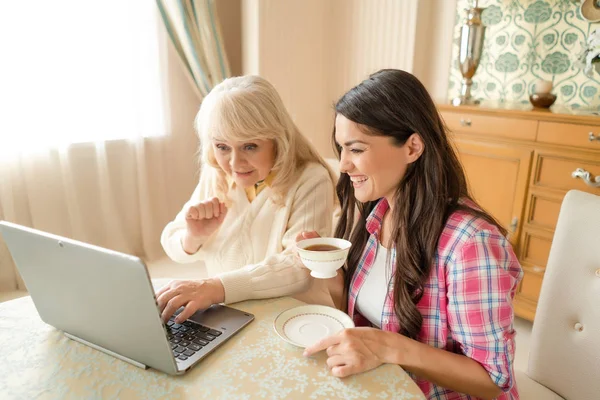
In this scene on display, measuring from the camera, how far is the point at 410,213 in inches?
44.0

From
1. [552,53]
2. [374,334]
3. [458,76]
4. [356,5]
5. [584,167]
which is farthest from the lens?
[356,5]

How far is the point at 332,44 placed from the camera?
144 inches

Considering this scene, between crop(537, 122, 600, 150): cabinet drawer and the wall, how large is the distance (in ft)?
Answer: 2.12

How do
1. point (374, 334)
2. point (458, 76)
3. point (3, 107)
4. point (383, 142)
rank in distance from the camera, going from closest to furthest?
point (374, 334)
point (383, 142)
point (3, 107)
point (458, 76)

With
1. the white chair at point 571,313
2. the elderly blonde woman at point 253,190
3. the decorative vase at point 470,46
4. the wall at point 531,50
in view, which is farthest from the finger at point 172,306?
the wall at point 531,50

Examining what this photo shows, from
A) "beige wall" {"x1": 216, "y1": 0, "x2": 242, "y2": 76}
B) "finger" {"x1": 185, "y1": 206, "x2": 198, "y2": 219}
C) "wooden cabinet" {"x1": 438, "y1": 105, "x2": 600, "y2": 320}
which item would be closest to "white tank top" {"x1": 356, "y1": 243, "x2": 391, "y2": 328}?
"finger" {"x1": 185, "y1": 206, "x2": 198, "y2": 219}

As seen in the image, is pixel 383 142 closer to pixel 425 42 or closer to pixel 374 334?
pixel 374 334

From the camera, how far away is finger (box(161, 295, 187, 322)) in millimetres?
1019

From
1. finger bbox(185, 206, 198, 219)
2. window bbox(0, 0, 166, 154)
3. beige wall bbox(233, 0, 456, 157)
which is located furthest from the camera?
beige wall bbox(233, 0, 456, 157)

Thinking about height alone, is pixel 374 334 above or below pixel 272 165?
below

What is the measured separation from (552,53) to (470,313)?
2388 millimetres

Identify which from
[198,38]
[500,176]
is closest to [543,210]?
[500,176]

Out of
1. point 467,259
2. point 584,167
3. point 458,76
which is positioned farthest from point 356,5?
point 467,259

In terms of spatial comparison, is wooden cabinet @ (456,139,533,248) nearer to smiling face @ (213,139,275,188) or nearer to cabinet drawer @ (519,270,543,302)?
cabinet drawer @ (519,270,543,302)
